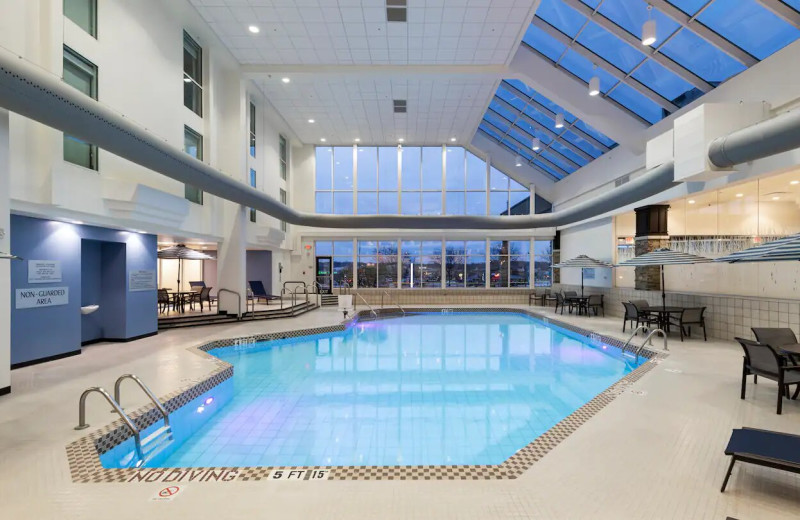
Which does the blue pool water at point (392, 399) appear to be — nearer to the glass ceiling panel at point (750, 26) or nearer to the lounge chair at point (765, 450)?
the lounge chair at point (765, 450)

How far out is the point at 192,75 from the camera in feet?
30.9

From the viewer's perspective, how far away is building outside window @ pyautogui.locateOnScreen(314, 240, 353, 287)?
17703mm

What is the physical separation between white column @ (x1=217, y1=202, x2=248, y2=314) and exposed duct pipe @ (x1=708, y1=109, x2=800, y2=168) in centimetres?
1002

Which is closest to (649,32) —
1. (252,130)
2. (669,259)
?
(669,259)

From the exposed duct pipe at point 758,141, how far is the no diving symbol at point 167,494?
6.76 metres

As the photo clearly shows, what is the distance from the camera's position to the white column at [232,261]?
34.6 ft

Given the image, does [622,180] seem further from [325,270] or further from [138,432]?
[138,432]

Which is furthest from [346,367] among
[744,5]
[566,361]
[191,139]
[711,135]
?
[744,5]

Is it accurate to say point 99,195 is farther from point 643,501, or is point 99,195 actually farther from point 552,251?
point 552,251

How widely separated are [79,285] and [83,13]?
4198 millimetres

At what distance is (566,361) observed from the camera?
298 inches

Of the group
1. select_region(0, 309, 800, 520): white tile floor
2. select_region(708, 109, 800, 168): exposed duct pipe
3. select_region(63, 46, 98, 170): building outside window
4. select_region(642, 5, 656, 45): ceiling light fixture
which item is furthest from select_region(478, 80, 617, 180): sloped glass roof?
select_region(63, 46, 98, 170): building outside window

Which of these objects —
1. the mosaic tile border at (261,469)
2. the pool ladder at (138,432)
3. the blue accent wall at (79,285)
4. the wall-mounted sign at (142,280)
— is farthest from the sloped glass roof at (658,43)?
the wall-mounted sign at (142,280)

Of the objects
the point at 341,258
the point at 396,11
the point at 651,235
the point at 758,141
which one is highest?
the point at 396,11
